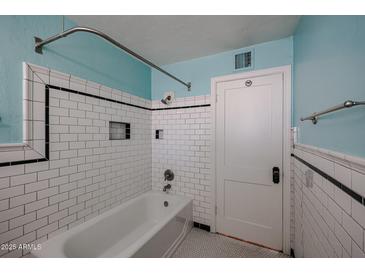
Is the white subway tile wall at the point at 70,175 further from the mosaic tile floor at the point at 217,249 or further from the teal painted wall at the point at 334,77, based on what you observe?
the teal painted wall at the point at 334,77

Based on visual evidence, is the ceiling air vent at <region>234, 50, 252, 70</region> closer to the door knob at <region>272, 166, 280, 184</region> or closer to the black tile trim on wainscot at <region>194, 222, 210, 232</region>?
the door knob at <region>272, 166, 280, 184</region>

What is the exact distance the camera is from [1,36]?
1025 mm

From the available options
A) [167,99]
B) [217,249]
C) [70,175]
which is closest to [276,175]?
[217,249]

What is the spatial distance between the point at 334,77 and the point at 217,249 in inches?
74.8

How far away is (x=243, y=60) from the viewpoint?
190 cm

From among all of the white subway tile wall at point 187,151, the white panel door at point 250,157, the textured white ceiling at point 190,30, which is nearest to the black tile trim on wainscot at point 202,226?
the white subway tile wall at point 187,151

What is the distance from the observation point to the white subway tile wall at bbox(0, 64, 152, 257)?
42.7 inches

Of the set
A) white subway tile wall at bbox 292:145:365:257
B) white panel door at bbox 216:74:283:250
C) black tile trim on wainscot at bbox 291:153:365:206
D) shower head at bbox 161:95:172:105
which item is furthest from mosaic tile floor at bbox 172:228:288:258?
shower head at bbox 161:95:172:105

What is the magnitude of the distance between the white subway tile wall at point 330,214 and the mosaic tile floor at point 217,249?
20.5 inches

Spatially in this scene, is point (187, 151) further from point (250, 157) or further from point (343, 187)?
point (343, 187)

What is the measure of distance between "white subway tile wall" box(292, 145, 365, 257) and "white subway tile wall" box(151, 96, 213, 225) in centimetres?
107
